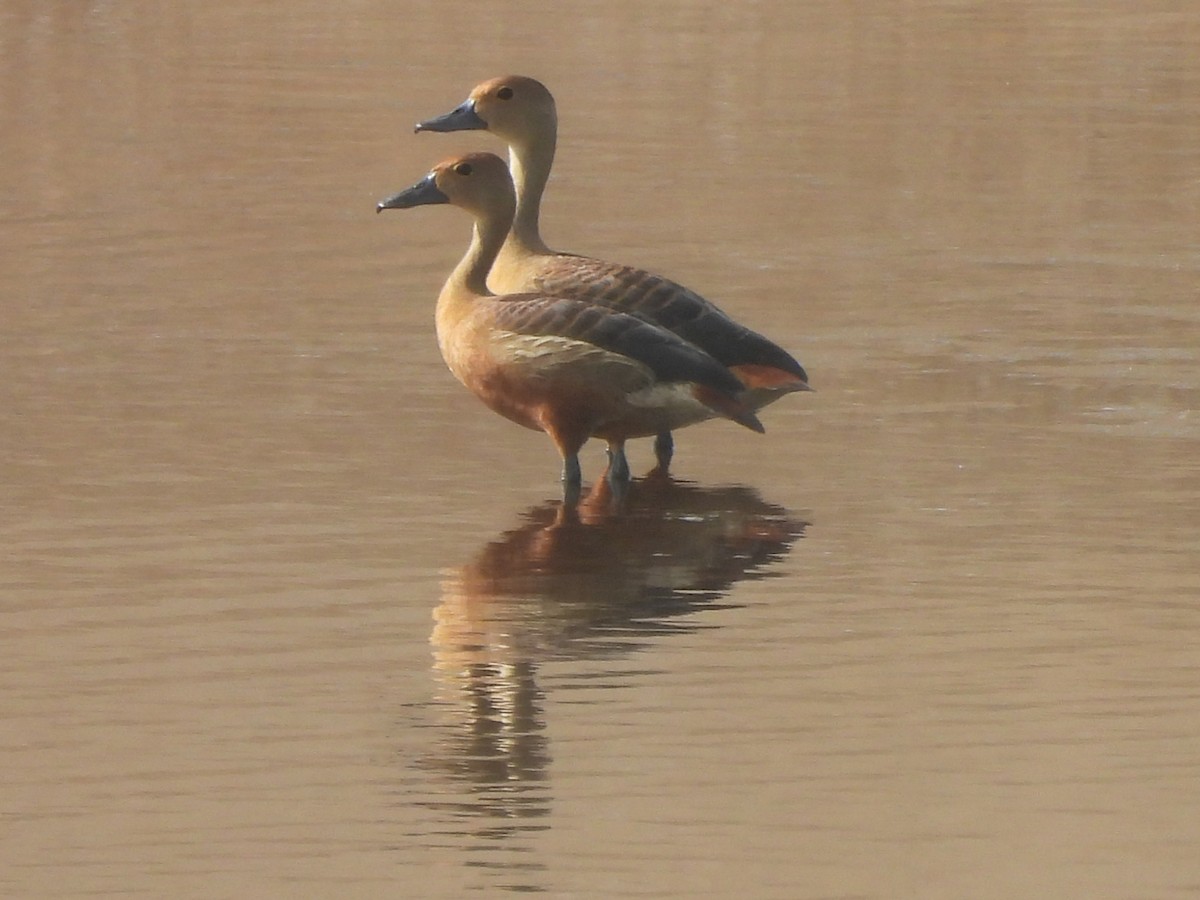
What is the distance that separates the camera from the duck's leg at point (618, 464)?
9906mm

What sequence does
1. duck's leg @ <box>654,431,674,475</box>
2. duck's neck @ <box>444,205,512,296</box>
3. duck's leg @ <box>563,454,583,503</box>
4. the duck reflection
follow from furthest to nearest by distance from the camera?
duck's leg @ <box>654,431,674,475</box> → duck's neck @ <box>444,205,512,296</box> → duck's leg @ <box>563,454,583,503</box> → the duck reflection

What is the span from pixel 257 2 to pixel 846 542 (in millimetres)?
24335

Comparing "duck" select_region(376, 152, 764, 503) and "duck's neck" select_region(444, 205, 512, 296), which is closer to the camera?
"duck" select_region(376, 152, 764, 503)

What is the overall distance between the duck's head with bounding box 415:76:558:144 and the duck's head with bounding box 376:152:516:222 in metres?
1.09

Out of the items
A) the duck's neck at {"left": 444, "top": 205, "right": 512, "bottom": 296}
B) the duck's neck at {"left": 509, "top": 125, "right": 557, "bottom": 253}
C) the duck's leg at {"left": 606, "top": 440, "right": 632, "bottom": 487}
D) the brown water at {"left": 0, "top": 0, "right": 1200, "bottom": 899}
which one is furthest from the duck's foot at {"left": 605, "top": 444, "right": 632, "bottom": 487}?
the duck's neck at {"left": 509, "top": 125, "right": 557, "bottom": 253}

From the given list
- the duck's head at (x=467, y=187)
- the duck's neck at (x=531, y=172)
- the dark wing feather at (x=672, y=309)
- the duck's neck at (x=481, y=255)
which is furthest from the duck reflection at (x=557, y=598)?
the duck's neck at (x=531, y=172)

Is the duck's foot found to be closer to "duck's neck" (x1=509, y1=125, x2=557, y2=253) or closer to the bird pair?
the bird pair

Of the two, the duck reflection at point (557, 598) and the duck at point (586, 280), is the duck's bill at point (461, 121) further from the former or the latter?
the duck reflection at point (557, 598)

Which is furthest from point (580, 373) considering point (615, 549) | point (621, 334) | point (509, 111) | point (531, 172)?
point (509, 111)

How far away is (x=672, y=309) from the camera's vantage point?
10.2 m

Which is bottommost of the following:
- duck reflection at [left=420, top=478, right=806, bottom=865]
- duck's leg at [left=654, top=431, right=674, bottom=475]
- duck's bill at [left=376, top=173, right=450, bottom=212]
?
duck reflection at [left=420, top=478, right=806, bottom=865]

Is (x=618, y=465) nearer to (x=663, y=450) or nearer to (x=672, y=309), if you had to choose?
(x=663, y=450)

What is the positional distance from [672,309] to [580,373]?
0.80 metres

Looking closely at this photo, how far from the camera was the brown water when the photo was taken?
621cm
